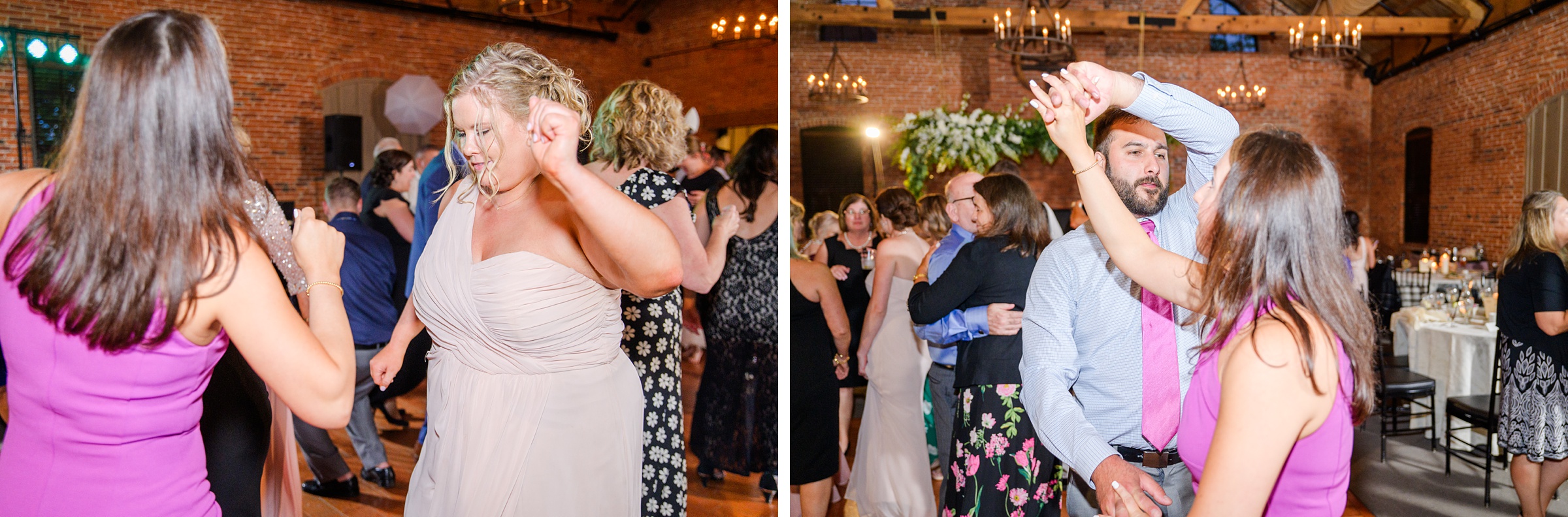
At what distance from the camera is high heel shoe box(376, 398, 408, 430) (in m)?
4.90

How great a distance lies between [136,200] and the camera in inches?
43.1

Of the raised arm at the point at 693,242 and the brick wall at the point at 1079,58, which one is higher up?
the brick wall at the point at 1079,58

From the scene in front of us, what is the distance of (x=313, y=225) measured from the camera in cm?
130

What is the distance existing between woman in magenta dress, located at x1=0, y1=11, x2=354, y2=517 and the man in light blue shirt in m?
1.99

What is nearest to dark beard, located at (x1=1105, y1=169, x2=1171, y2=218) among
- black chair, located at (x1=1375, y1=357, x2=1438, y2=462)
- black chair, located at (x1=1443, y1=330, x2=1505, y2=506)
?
black chair, located at (x1=1443, y1=330, x2=1505, y2=506)

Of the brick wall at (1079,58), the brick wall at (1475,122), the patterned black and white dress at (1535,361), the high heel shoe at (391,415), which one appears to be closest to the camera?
the patterned black and white dress at (1535,361)

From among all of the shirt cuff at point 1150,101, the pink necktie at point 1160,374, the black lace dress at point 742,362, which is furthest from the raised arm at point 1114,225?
the black lace dress at point 742,362

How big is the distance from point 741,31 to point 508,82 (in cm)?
853

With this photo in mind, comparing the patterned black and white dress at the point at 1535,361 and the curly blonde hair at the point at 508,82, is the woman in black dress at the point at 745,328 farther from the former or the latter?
the patterned black and white dress at the point at 1535,361

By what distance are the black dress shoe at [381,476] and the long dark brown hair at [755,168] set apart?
2092 mm

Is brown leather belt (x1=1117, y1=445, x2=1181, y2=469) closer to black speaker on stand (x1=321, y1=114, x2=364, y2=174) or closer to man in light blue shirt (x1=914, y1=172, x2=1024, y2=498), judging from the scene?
man in light blue shirt (x1=914, y1=172, x2=1024, y2=498)

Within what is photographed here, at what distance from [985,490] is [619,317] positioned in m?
1.24

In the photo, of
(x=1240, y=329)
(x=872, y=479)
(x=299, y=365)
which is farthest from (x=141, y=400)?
(x=872, y=479)

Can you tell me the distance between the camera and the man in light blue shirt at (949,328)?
286cm
